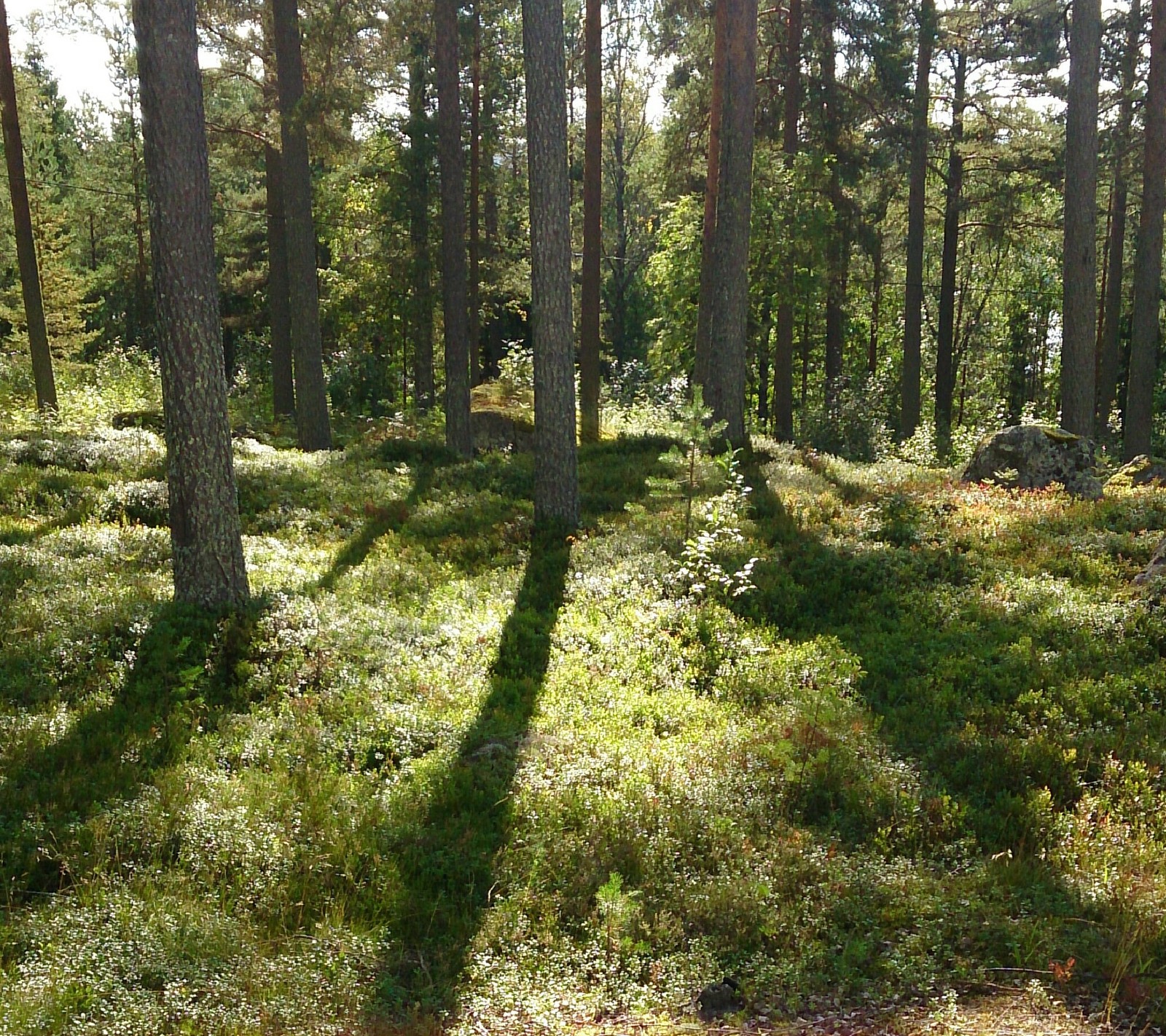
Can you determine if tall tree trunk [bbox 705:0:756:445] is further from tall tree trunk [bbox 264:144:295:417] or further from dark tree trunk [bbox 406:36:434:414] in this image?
tall tree trunk [bbox 264:144:295:417]

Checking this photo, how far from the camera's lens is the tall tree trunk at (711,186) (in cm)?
1962

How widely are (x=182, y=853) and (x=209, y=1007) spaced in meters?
1.41

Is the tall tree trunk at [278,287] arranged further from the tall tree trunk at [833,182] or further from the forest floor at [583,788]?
the tall tree trunk at [833,182]

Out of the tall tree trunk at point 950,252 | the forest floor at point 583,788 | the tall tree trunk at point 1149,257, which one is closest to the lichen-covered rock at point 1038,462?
the forest floor at point 583,788

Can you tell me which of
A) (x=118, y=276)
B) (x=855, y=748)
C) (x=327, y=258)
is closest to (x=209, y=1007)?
(x=855, y=748)

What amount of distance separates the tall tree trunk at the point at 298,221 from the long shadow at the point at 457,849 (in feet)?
36.2

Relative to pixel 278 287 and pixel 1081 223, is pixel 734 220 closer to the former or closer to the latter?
pixel 1081 223

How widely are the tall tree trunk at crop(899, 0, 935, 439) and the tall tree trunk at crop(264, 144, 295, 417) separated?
17179 millimetres

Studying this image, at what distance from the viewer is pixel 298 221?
16906mm

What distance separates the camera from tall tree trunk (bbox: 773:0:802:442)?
75.9 feet

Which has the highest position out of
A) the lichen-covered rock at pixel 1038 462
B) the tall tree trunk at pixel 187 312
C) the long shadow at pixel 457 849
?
the tall tree trunk at pixel 187 312

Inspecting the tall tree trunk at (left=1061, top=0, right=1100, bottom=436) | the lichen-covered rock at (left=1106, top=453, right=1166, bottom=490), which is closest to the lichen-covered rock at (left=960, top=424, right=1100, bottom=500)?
the lichen-covered rock at (left=1106, top=453, right=1166, bottom=490)

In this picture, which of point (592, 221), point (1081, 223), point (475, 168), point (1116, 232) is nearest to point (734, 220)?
point (592, 221)

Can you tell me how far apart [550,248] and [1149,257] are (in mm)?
14518
